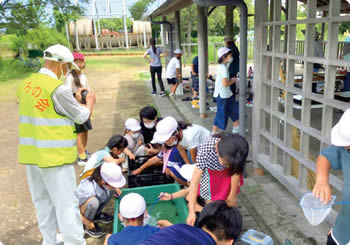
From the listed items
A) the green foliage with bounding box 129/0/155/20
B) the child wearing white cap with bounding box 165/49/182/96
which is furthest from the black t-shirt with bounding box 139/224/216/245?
the green foliage with bounding box 129/0/155/20

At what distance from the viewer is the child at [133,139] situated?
435 centimetres

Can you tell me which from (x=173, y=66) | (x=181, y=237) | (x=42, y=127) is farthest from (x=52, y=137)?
(x=173, y=66)

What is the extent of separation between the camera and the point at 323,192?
1779 mm

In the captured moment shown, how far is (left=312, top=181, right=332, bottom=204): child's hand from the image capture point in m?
1.77

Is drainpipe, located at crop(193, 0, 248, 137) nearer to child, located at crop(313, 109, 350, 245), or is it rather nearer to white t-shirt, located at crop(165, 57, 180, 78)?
child, located at crop(313, 109, 350, 245)

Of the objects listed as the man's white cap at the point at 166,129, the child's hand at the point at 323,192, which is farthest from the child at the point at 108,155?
the child's hand at the point at 323,192

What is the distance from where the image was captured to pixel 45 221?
2.78 meters

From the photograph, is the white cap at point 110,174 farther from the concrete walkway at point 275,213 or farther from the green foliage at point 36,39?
the green foliage at point 36,39

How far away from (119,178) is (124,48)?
32162mm

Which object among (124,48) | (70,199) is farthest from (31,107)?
(124,48)

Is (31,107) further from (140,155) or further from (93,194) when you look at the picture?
(140,155)

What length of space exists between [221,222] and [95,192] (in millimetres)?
1769

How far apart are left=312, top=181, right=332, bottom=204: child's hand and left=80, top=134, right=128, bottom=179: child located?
2.38 meters

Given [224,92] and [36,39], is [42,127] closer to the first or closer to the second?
[224,92]
